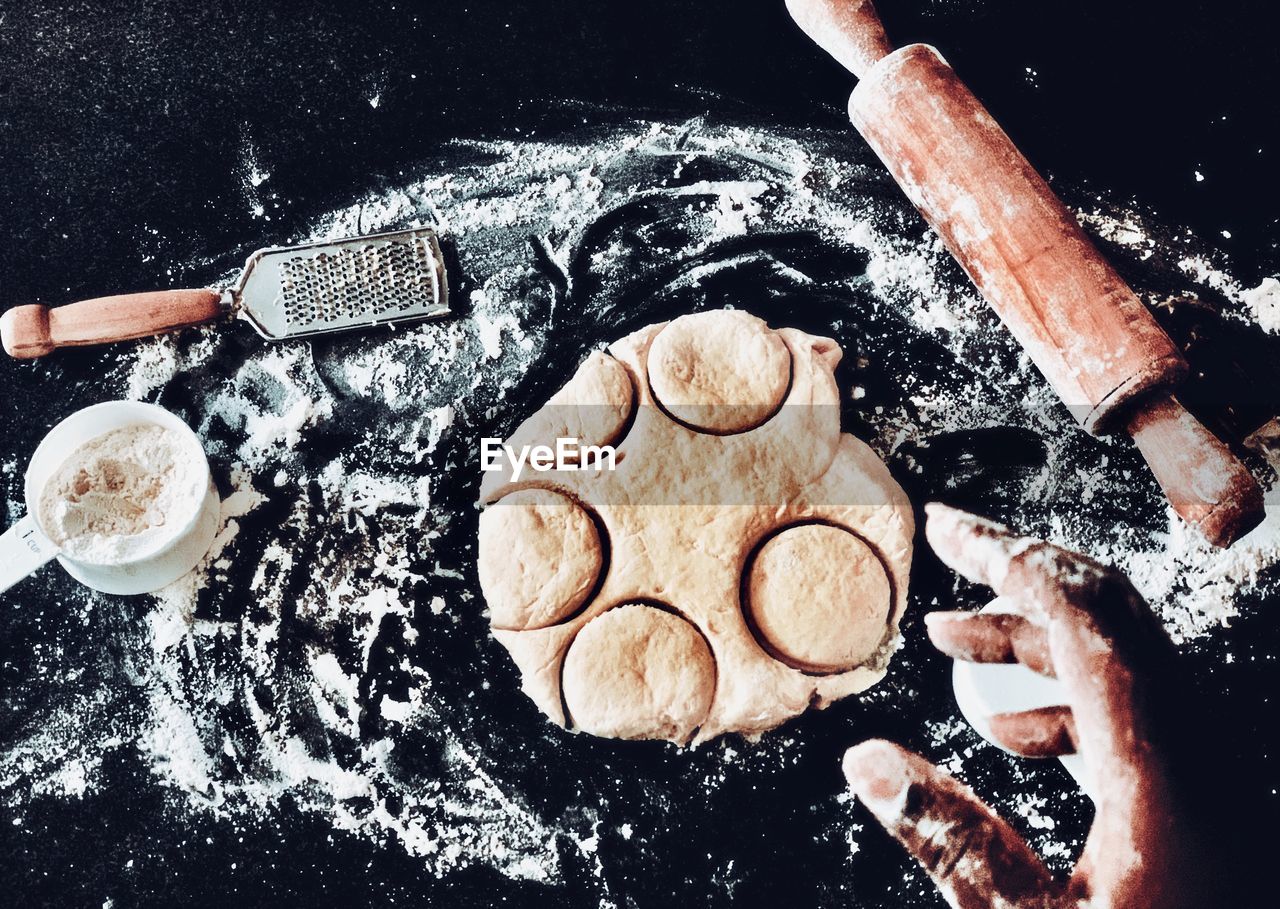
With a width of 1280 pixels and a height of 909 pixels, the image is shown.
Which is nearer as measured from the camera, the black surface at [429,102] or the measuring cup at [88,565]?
the measuring cup at [88,565]

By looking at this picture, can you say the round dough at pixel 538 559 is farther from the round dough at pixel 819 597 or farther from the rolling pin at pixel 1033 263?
the rolling pin at pixel 1033 263

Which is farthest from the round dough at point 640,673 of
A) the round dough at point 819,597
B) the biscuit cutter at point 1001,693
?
the biscuit cutter at point 1001,693

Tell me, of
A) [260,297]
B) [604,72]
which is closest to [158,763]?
[260,297]

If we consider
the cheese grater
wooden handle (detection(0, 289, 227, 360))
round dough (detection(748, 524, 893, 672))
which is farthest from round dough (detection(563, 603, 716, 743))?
wooden handle (detection(0, 289, 227, 360))

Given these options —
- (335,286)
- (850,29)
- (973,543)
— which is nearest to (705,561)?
(973,543)

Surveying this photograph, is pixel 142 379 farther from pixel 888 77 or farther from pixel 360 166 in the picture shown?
pixel 888 77

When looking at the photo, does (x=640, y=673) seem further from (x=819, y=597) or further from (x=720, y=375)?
(x=720, y=375)
